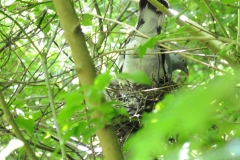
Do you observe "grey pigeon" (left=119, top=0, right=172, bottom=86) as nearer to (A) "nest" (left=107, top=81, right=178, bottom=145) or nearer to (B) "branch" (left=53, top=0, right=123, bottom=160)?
(A) "nest" (left=107, top=81, right=178, bottom=145)

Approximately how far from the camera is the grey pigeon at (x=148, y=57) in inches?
77.5

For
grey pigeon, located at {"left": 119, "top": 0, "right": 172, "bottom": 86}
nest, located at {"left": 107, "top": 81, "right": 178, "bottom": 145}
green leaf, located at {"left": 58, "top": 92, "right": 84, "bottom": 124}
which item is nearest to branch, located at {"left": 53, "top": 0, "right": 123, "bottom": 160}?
green leaf, located at {"left": 58, "top": 92, "right": 84, "bottom": 124}

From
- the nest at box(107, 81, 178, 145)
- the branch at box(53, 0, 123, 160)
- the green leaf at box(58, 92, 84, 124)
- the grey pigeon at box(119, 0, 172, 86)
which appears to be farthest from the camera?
the grey pigeon at box(119, 0, 172, 86)

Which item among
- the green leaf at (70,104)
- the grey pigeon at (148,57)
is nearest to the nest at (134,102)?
the grey pigeon at (148,57)

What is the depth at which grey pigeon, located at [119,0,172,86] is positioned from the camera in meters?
1.97

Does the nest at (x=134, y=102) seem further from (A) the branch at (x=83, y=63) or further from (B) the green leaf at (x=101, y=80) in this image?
(B) the green leaf at (x=101, y=80)

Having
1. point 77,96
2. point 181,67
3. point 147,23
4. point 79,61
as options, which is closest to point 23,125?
point 79,61

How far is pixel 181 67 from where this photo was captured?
8.27 feet

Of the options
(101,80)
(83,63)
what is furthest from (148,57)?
(101,80)

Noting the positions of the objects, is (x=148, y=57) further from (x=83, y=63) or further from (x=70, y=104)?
(x=70, y=104)

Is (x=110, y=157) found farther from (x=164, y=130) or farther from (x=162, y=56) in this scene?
(x=162, y=56)

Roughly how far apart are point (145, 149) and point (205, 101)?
82mm

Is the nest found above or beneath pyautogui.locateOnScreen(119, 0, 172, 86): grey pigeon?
beneath

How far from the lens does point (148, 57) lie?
212 cm
